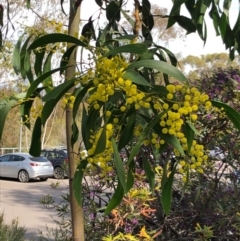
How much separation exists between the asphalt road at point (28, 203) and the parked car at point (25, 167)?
0.25m

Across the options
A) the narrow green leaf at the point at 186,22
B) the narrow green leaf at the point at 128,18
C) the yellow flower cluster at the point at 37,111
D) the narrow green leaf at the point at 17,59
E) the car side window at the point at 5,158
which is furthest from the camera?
the car side window at the point at 5,158

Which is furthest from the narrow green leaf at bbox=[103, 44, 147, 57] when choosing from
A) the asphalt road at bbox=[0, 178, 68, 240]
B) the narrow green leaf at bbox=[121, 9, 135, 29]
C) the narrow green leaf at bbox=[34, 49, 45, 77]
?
the asphalt road at bbox=[0, 178, 68, 240]

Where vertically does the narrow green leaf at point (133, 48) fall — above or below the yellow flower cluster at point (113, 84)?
above

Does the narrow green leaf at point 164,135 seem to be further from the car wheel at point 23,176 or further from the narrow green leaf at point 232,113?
the car wheel at point 23,176

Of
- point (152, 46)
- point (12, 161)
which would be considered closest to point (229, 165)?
point (152, 46)

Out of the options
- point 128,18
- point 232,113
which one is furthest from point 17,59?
point 232,113

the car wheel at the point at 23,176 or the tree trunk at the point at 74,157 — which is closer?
the tree trunk at the point at 74,157

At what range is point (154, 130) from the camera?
0.94 meters

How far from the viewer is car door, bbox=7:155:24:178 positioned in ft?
47.6

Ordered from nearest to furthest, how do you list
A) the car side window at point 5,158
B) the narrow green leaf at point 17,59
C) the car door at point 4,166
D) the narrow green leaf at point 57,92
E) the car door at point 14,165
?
the narrow green leaf at point 57,92
the narrow green leaf at point 17,59
the car door at point 14,165
the car door at point 4,166
the car side window at point 5,158

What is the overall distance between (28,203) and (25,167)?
4171 mm

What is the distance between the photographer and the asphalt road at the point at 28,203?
25.6ft

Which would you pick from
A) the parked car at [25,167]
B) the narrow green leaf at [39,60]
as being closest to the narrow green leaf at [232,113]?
the narrow green leaf at [39,60]

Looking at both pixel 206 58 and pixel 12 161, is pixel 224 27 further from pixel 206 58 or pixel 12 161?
pixel 206 58
